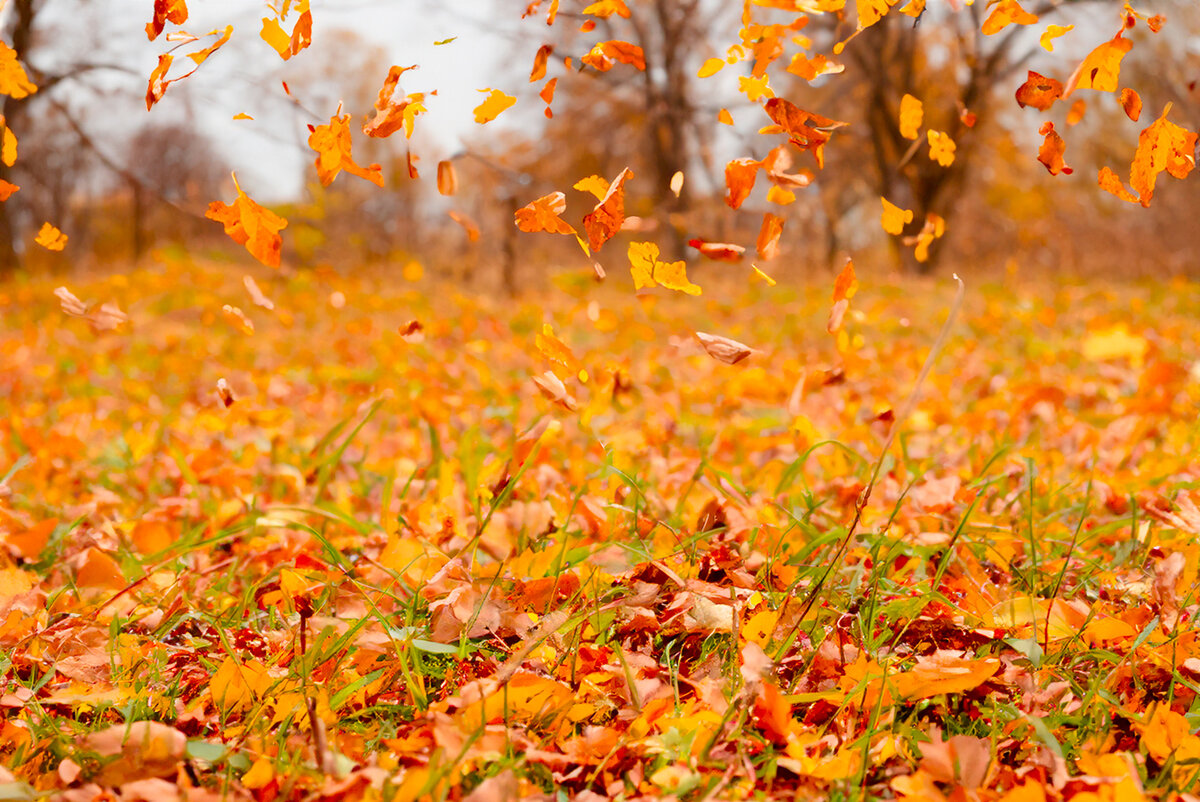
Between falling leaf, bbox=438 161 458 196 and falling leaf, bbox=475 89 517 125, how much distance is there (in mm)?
217

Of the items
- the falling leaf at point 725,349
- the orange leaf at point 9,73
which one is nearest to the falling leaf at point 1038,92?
the falling leaf at point 725,349

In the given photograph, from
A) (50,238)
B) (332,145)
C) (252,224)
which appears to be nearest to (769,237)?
(332,145)

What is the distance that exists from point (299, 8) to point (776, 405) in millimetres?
2882

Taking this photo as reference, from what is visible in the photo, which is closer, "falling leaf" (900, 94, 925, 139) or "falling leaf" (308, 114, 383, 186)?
"falling leaf" (308, 114, 383, 186)

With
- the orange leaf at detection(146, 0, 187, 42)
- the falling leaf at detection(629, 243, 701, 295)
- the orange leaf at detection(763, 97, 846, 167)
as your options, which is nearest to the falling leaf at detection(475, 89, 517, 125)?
the falling leaf at detection(629, 243, 701, 295)

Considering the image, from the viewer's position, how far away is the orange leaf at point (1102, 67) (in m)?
1.17

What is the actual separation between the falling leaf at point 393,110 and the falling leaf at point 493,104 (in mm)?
90

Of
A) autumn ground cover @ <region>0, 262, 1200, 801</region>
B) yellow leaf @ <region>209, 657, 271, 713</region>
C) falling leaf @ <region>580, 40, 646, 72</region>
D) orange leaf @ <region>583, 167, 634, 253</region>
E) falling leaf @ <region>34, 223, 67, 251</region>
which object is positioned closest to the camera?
autumn ground cover @ <region>0, 262, 1200, 801</region>

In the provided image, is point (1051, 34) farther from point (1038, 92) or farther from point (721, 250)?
point (721, 250)

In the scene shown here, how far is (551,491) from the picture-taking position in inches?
83.6

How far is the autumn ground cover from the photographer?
1020 mm

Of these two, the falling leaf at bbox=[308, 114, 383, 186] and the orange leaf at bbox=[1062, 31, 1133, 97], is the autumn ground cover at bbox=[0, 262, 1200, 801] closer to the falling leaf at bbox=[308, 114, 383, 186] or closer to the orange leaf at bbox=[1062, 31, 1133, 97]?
the falling leaf at bbox=[308, 114, 383, 186]

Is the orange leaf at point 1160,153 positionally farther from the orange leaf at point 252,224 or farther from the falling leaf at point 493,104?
the orange leaf at point 252,224

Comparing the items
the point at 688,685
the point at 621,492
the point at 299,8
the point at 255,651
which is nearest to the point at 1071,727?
the point at 688,685
